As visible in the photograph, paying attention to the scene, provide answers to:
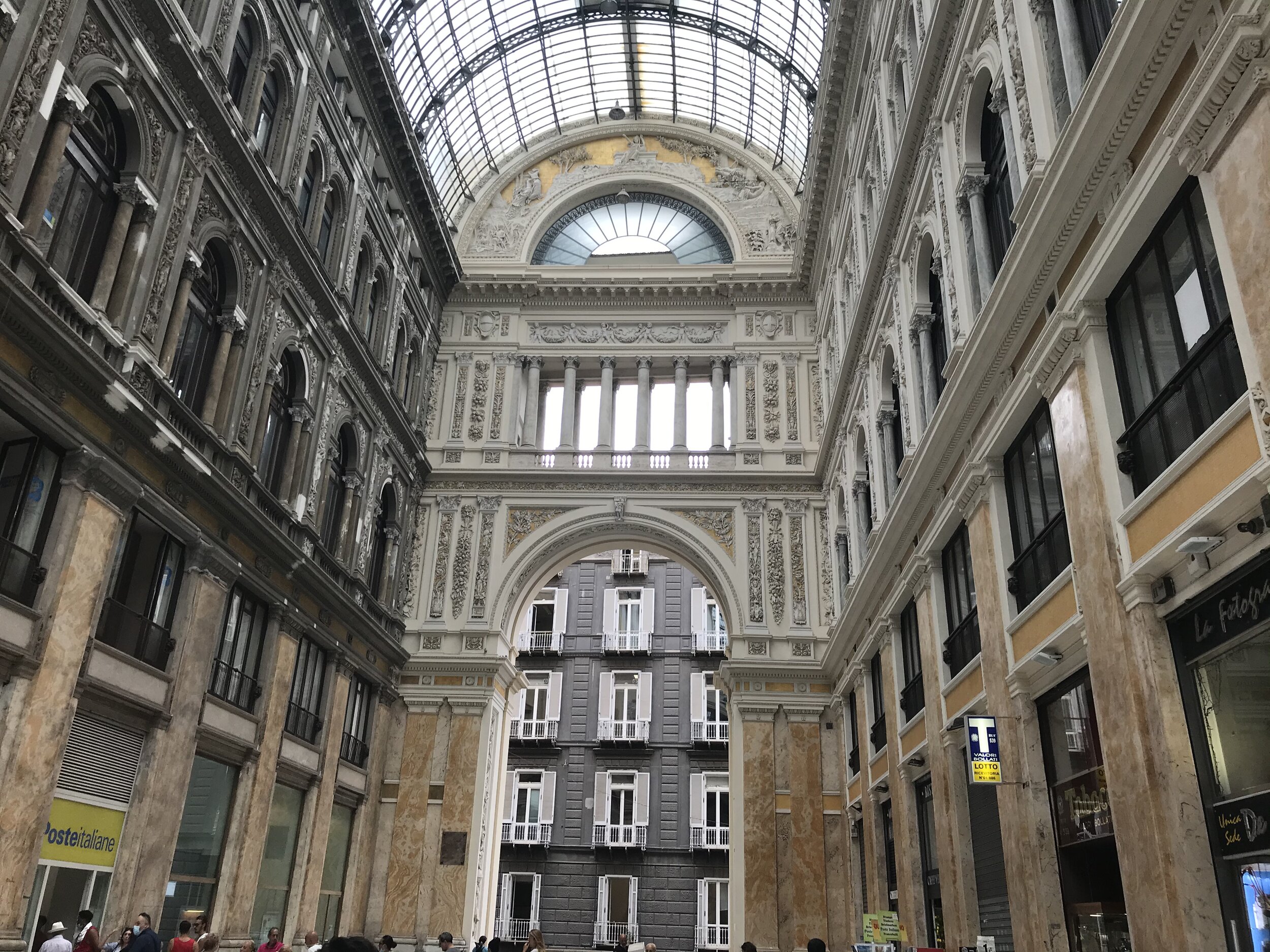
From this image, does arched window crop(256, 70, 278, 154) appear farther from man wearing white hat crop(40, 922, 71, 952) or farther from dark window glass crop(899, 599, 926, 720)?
dark window glass crop(899, 599, 926, 720)

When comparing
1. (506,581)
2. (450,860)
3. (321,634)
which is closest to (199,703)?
(321,634)

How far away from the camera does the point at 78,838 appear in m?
12.3

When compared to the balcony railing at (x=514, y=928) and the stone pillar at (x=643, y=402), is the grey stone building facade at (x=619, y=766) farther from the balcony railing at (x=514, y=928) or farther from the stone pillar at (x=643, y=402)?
the stone pillar at (x=643, y=402)

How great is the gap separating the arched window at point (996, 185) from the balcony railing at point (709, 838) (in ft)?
81.6

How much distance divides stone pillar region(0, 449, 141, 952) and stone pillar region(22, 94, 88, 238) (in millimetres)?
2643

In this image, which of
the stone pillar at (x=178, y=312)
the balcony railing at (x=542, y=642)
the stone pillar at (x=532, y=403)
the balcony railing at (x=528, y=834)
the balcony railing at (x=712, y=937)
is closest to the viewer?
the stone pillar at (x=178, y=312)

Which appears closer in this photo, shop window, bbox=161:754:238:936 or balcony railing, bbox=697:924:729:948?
shop window, bbox=161:754:238:936

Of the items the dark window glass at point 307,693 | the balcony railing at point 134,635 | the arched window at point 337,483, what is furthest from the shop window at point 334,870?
the balcony railing at point 134,635

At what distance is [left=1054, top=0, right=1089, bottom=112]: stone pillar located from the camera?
32.2 feet

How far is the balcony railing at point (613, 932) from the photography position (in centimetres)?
3181

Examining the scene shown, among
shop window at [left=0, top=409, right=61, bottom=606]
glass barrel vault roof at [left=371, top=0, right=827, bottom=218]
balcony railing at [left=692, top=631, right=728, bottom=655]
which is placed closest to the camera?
shop window at [left=0, top=409, right=61, bottom=606]

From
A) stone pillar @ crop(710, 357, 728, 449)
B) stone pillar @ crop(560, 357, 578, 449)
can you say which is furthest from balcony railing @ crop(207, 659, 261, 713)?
stone pillar @ crop(710, 357, 728, 449)

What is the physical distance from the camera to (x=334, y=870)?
69.5 ft

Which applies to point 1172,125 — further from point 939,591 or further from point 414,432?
point 414,432
